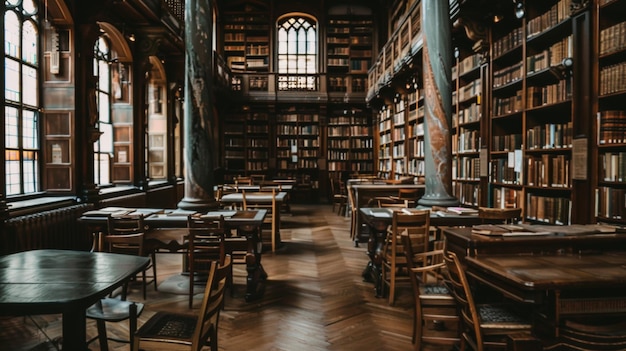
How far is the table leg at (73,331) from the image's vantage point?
1.88 meters

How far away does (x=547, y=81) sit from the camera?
466 cm

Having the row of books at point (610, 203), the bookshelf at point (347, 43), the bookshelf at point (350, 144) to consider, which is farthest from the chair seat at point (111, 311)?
the bookshelf at point (347, 43)

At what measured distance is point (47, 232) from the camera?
4.67 meters

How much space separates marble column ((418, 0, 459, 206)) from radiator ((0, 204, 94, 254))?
13.8 feet

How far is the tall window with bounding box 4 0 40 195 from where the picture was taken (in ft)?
15.9

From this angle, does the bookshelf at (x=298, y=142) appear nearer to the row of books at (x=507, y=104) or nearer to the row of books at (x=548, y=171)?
the row of books at (x=507, y=104)

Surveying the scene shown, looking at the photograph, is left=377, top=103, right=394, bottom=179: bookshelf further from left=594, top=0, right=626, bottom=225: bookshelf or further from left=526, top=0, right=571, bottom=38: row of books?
left=594, top=0, right=626, bottom=225: bookshelf

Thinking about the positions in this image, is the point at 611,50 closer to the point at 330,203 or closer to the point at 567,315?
the point at 567,315

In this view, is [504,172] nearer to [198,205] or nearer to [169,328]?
[198,205]

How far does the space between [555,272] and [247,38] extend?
1268cm

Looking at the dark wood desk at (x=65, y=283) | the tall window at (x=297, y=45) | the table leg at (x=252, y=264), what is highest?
the tall window at (x=297, y=45)

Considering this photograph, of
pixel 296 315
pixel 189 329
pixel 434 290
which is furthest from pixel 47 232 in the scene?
pixel 434 290

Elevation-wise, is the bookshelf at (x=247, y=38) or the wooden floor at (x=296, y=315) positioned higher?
the bookshelf at (x=247, y=38)

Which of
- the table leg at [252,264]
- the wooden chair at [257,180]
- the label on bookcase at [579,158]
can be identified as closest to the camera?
the label on bookcase at [579,158]
